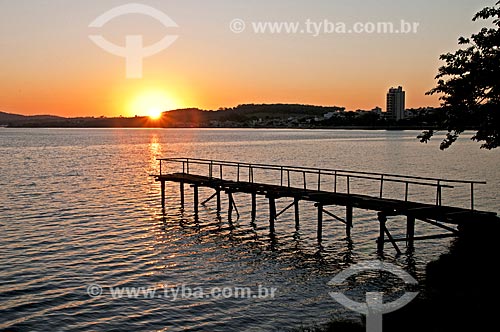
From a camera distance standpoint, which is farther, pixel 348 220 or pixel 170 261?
pixel 348 220

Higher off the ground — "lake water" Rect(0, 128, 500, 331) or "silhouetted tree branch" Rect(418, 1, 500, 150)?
"silhouetted tree branch" Rect(418, 1, 500, 150)

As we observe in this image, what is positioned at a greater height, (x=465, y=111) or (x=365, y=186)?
(x=465, y=111)

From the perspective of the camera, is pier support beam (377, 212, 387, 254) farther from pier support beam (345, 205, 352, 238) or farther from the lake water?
pier support beam (345, 205, 352, 238)

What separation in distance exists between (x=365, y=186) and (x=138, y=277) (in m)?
32.9

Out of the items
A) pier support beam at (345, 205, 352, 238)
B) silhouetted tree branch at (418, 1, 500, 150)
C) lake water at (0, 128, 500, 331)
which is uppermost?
silhouetted tree branch at (418, 1, 500, 150)

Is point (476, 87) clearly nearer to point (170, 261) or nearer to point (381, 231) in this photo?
point (381, 231)

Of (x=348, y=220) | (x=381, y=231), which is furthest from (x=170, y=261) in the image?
(x=348, y=220)

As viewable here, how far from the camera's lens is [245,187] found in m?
32.6

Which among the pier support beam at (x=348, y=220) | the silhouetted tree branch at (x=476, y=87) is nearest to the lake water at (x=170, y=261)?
the pier support beam at (x=348, y=220)

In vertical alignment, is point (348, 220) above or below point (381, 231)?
below

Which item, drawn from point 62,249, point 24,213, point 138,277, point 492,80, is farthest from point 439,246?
point 24,213

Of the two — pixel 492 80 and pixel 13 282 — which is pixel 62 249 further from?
pixel 492 80

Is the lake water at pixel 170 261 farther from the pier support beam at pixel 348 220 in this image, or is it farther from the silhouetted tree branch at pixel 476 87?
the silhouetted tree branch at pixel 476 87

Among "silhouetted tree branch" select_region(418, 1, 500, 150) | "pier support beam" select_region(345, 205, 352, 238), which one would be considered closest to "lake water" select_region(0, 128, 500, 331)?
"pier support beam" select_region(345, 205, 352, 238)
